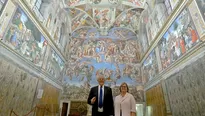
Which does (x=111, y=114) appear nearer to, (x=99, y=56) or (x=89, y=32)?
(x=99, y=56)

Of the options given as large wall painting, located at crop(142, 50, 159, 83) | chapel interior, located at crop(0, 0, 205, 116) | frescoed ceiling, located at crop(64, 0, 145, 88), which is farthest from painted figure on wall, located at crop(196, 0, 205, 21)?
frescoed ceiling, located at crop(64, 0, 145, 88)

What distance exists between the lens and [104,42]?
55.2 ft

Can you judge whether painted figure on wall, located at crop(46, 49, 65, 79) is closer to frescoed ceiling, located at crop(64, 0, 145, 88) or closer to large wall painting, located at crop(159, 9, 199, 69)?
frescoed ceiling, located at crop(64, 0, 145, 88)

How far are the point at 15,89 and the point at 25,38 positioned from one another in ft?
10.0

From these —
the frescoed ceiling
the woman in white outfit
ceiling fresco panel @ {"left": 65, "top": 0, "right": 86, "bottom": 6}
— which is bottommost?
the woman in white outfit

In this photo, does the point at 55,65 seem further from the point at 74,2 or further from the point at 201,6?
the point at 201,6

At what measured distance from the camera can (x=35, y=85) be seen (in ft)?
28.9

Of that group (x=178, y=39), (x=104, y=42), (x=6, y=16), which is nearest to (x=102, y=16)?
(x=104, y=42)

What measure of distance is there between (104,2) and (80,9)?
9.27 ft

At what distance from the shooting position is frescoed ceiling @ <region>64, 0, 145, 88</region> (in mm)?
14438

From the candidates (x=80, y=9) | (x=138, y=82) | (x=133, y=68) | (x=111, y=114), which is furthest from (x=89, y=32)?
(x=111, y=114)

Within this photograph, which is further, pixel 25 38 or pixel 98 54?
pixel 98 54

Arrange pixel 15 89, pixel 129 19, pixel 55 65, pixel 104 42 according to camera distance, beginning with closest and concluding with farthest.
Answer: pixel 15 89 → pixel 55 65 → pixel 129 19 → pixel 104 42

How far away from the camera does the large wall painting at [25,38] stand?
6.80 m
